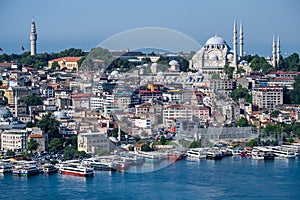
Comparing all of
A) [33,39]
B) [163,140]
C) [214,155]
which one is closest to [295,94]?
[214,155]

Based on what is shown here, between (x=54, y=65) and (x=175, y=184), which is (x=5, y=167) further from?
(x=54, y=65)

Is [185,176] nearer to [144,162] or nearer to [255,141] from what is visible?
[144,162]

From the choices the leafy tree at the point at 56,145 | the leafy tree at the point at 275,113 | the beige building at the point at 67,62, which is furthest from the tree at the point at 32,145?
the beige building at the point at 67,62

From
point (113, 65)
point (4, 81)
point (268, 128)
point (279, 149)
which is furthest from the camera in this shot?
point (4, 81)

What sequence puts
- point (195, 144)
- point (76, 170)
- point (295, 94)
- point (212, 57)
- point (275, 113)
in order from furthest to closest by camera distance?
point (212, 57) → point (295, 94) → point (275, 113) → point (195, 144) → point (76, 170)

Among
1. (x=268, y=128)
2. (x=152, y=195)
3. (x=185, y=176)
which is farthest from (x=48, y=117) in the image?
(x=152, y=195)
